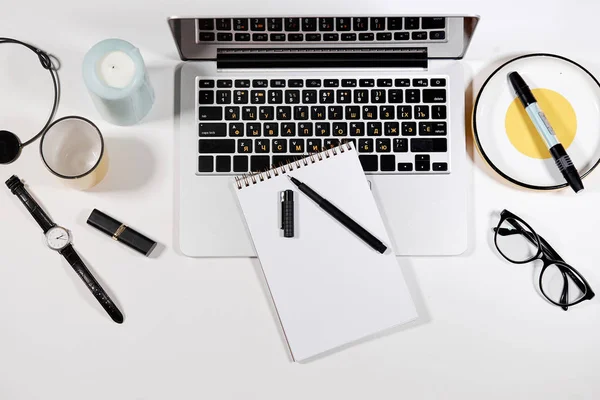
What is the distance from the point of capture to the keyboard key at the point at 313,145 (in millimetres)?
775

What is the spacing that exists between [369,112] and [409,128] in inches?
2.2

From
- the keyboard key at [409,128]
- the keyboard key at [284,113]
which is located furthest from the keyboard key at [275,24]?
the keyboard key at [409,128]

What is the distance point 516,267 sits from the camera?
79 centimetres

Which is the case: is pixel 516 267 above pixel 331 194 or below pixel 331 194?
below

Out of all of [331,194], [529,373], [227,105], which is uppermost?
[227,105]

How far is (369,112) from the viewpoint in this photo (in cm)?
78

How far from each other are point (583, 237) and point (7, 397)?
793 mm

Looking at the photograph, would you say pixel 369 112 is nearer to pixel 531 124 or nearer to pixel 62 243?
pixel 531 124

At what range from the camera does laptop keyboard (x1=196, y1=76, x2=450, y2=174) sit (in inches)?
30.4

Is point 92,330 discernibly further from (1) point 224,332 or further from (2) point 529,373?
(2) point 529,373

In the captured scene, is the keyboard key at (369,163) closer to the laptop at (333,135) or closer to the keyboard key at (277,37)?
the laptop at (333,135)

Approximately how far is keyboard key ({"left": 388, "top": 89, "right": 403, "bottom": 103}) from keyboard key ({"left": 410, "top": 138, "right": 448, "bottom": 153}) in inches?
2.3

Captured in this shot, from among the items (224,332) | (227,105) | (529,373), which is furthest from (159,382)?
(529,373)

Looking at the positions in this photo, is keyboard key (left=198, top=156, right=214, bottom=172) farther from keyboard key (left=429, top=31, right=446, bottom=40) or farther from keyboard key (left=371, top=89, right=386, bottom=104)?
keyboard key (left=429, top=31, right=446, bottom=40)
